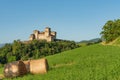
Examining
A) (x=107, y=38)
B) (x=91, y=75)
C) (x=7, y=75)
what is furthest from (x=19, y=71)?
(x=107, y=38)

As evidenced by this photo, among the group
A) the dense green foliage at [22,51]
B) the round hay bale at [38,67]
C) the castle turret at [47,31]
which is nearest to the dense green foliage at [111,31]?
the round hay bale at [38,67]

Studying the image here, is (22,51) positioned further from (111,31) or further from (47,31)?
(111,31)

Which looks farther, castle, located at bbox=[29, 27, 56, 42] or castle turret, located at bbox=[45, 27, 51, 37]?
castle turret, located at bbox=[45, 27, 51, 37]

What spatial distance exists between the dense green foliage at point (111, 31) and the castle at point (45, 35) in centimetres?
12062

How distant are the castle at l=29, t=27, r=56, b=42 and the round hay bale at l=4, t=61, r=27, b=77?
15431 centimetres

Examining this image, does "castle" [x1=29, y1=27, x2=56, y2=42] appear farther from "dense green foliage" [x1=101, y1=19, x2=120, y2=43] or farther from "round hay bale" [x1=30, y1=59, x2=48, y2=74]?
"round hay bale" [x1=30, y1=59, x2=48, y2=74]

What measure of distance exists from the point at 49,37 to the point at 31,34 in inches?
498

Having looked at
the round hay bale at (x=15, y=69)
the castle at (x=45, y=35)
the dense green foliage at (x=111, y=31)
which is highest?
the castle at (x=45, y=35)

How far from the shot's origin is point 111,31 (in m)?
57.7

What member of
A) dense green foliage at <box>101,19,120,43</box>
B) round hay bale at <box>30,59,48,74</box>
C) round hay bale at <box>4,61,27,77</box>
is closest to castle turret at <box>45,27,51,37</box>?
dense green foliage at <box>101,19,120,43</box>

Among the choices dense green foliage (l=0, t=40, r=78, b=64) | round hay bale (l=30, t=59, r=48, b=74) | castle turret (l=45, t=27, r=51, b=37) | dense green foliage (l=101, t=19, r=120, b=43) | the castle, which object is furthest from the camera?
castle turret (l=45, t=27, r=51, b=37)

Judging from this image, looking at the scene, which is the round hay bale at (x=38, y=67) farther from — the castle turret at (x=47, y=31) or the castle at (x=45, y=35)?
the castle turret at (x=47, y=31)

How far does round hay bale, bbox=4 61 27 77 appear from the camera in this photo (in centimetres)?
2320

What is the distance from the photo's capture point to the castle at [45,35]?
180 metres
